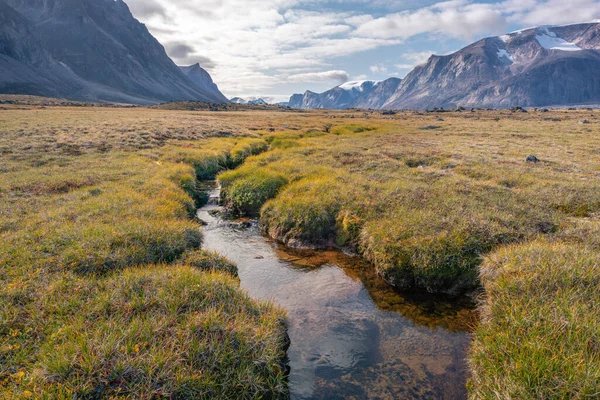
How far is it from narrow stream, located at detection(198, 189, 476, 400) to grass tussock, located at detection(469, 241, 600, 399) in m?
1.23

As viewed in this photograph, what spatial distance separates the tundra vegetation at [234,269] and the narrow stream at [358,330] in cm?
97

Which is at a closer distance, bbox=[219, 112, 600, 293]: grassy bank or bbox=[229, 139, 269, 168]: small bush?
bbox=[219, 112, 600, 293]: grassy bank

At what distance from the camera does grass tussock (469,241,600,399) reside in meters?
5.76

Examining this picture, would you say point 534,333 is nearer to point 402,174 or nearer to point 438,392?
point 438,392

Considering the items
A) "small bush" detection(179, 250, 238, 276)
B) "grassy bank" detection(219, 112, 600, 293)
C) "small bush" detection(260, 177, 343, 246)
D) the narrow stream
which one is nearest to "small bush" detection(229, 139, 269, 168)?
"grassy bank" detection(219, 112, 600, 293)

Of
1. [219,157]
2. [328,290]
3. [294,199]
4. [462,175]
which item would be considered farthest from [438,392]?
[219,157]

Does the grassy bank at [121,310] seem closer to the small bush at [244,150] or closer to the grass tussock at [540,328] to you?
the grass tussock at [540,328]

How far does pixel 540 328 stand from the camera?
707 centimetres

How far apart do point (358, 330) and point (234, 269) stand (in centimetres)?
547

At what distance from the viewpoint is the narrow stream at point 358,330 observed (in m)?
8.22

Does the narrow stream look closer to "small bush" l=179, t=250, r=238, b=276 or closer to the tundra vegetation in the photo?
the tundra vegetation

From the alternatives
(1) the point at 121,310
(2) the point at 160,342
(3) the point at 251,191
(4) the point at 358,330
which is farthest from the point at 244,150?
(2) the point at 160,342

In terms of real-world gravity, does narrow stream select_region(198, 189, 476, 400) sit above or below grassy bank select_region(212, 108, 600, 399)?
below

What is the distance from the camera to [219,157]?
3497cm
